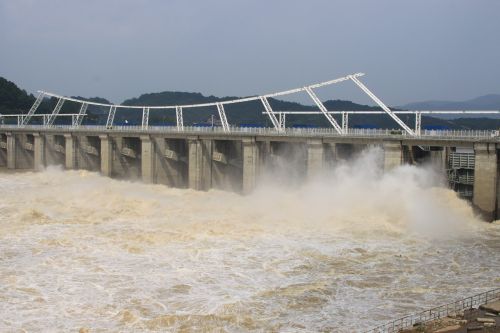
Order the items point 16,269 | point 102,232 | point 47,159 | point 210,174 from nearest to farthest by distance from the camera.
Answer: point 16,269 → point 102,232 → point 210,174 → point 47,159

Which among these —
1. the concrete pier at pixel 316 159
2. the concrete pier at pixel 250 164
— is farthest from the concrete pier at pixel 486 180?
the concrete pier at pixel 250 164

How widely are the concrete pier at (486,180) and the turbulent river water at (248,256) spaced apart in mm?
1183

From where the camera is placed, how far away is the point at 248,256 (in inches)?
1296

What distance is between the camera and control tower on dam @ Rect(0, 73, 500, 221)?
151 ft

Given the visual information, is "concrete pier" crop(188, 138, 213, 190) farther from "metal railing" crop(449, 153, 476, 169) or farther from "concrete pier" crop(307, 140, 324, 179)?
"metal railing" crop(449, 153, 476, 169)

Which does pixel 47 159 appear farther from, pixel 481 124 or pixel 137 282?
pixel 481 124

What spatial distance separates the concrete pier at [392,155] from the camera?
47.7 m

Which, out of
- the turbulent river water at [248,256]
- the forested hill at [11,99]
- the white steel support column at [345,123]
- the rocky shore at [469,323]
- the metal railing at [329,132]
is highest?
the forested hill at [11,99]

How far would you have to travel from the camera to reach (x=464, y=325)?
19.2 meters

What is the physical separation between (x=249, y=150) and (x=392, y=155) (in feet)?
52.3

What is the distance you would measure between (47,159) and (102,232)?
1946 inches

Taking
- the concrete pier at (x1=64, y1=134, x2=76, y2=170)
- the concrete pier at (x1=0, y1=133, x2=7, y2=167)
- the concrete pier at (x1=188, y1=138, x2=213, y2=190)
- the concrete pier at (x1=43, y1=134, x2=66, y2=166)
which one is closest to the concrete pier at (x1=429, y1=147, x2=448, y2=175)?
the concrete pier at (x1=188, y1=138, x2=213, y2=190)

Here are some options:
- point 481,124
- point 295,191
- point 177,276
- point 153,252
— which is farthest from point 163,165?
point 481,124

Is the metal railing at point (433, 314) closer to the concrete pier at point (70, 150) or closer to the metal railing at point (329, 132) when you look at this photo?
the metal railing at point (329, 132)
